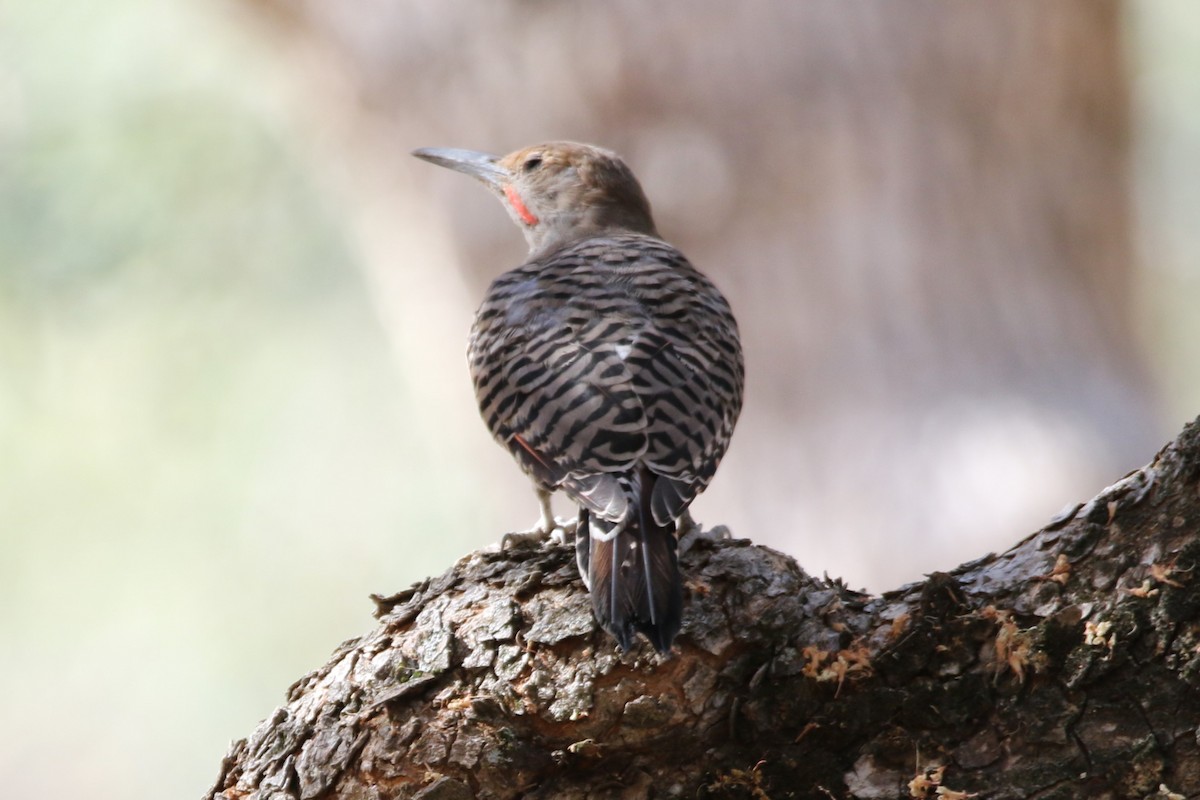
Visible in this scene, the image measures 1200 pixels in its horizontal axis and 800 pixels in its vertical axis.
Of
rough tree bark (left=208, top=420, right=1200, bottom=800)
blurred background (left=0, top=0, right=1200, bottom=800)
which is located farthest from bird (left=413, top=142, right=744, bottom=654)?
blurred background (left=0, top=0, right=1200, bottom=800)

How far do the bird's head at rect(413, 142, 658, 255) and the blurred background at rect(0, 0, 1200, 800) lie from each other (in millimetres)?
634

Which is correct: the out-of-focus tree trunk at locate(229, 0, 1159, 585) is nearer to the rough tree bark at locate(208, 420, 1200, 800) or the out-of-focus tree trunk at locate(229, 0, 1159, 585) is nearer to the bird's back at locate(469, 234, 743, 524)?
the bird's back at locate(469, 234, 743, 524)

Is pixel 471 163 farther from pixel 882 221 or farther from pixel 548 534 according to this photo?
pixel 548 534

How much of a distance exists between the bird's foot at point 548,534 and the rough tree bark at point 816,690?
37cm

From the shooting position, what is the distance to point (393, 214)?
5707 millimetres

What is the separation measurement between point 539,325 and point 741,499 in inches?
72.8

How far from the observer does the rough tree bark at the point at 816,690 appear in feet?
6.81

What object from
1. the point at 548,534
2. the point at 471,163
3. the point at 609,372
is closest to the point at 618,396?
the point at 609,372

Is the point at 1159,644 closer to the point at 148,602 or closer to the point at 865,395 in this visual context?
the point at 865,395

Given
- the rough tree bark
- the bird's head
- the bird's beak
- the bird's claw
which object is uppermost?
the bird's beak

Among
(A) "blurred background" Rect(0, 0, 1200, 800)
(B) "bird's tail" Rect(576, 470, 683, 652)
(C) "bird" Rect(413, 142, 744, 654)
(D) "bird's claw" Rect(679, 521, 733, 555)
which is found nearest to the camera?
(B) "bird's tail" Rect(576, 470, 683, 652)

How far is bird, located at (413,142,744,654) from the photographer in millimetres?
2334

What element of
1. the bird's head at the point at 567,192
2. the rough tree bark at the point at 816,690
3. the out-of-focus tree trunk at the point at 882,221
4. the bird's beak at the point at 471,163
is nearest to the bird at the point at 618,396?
the rough tree bark at the point at 816,690

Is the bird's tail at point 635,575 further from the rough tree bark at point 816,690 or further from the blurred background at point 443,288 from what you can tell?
the blurred background at point 443,288
